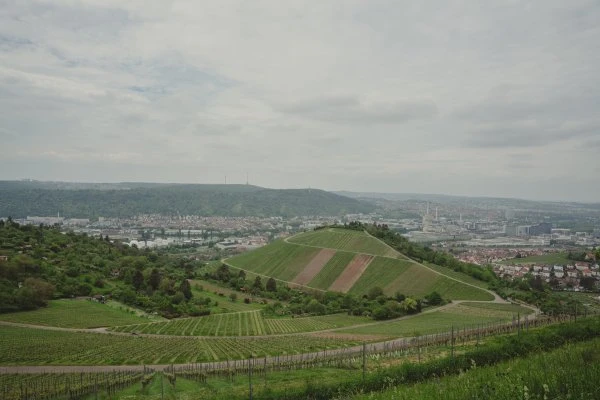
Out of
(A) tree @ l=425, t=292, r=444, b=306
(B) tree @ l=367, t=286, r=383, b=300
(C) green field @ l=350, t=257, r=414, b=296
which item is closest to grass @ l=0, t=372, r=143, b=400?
(B) tree @ l=367, t=286, r=383, b=300

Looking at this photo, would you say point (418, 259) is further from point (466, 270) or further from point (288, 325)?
point (288, 325)

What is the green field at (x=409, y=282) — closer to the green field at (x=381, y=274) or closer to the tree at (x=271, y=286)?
the green field at (x=381, y=274)

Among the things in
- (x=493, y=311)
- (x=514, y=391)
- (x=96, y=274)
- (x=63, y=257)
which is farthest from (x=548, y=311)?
(x=63, y=257)

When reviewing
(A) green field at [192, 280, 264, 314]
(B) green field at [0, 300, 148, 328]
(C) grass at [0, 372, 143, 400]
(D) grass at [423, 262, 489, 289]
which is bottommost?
(A) green field at [192, 280, 264, 314]

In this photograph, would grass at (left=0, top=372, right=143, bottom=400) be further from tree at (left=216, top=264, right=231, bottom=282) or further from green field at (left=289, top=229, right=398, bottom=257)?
green field at (left=289, top=229, right=398, bottom=257)

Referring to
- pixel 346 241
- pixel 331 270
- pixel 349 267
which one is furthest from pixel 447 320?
pixel 346 241

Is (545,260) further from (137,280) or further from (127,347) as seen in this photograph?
(127,347)
